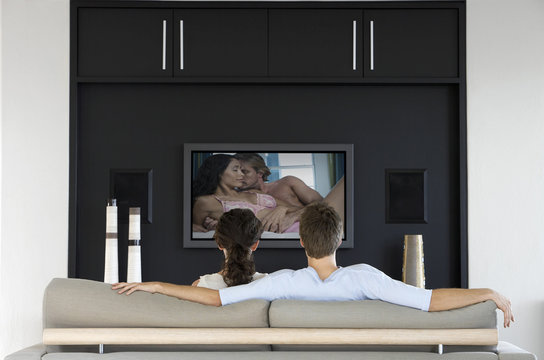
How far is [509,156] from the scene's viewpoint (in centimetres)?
494

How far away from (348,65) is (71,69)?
2.02 meters

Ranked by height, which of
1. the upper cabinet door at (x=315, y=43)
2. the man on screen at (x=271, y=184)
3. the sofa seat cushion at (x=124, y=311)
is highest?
the upper cabinet door at (x=315, y=43)

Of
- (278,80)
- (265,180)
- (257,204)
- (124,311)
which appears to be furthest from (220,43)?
(124,311)

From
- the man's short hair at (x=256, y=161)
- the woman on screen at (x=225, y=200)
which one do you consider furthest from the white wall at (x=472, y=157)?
the man's short hair at (x=256, y=161)

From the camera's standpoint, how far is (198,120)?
16.6ft

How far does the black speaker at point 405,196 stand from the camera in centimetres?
497

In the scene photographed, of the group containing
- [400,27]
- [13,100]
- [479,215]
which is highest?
[400,27]

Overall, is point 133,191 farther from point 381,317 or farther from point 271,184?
point 381,317

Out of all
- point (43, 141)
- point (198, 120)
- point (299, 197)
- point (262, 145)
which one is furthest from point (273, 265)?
point (43, 141)

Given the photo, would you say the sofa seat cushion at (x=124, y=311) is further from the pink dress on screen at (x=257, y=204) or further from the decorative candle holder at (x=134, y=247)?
the pink dress on screen at (x=257, y=204)

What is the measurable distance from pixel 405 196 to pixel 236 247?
2406 mm

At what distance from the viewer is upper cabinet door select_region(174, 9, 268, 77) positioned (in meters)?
4.96

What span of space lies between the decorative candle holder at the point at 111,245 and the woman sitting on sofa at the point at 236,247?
193cm

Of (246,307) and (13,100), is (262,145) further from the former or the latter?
(246,307)
